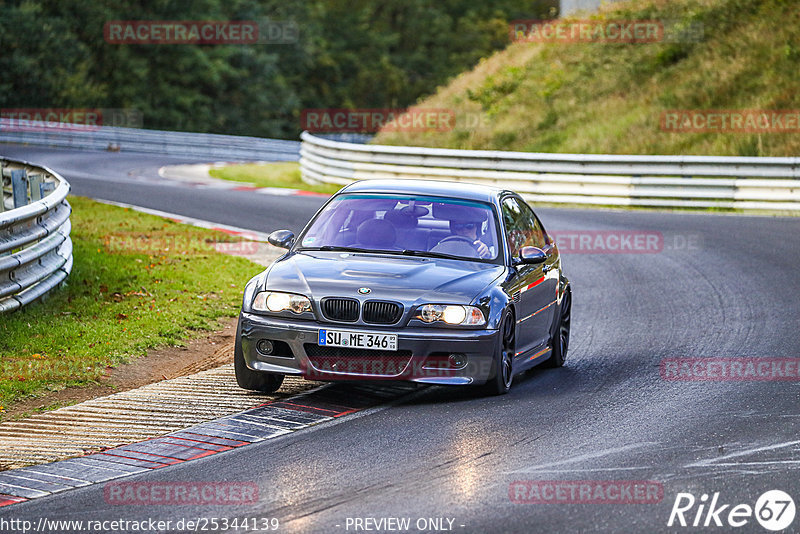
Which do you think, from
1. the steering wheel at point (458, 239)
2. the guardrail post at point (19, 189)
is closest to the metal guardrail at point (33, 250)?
the guardrail post at point (19, 189)

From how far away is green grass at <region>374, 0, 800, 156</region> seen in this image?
29297mm

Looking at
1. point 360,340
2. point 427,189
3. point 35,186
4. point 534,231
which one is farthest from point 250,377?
point 35,186

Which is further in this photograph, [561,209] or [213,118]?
[213,118]

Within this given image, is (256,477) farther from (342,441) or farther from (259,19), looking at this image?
(259,19)

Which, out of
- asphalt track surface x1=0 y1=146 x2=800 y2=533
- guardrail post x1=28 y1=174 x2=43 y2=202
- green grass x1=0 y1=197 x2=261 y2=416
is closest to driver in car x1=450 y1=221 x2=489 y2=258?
asphalt track surface x1=0 y1=146 x2=800 y2=533

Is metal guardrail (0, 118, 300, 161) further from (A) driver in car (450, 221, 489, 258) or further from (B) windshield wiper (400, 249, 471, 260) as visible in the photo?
(B) windshield wiper (400, 249, 471, 260)

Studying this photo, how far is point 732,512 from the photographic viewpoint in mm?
6023

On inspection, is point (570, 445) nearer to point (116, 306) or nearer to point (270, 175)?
point (116, 306)

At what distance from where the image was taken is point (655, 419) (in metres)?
8.16

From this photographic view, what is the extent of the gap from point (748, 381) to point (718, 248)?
29.4 ft

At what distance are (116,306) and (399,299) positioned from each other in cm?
454

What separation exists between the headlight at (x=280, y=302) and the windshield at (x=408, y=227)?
0.96 metres

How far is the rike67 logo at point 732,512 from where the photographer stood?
5.87m

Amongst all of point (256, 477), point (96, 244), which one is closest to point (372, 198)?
point (256, 477)
